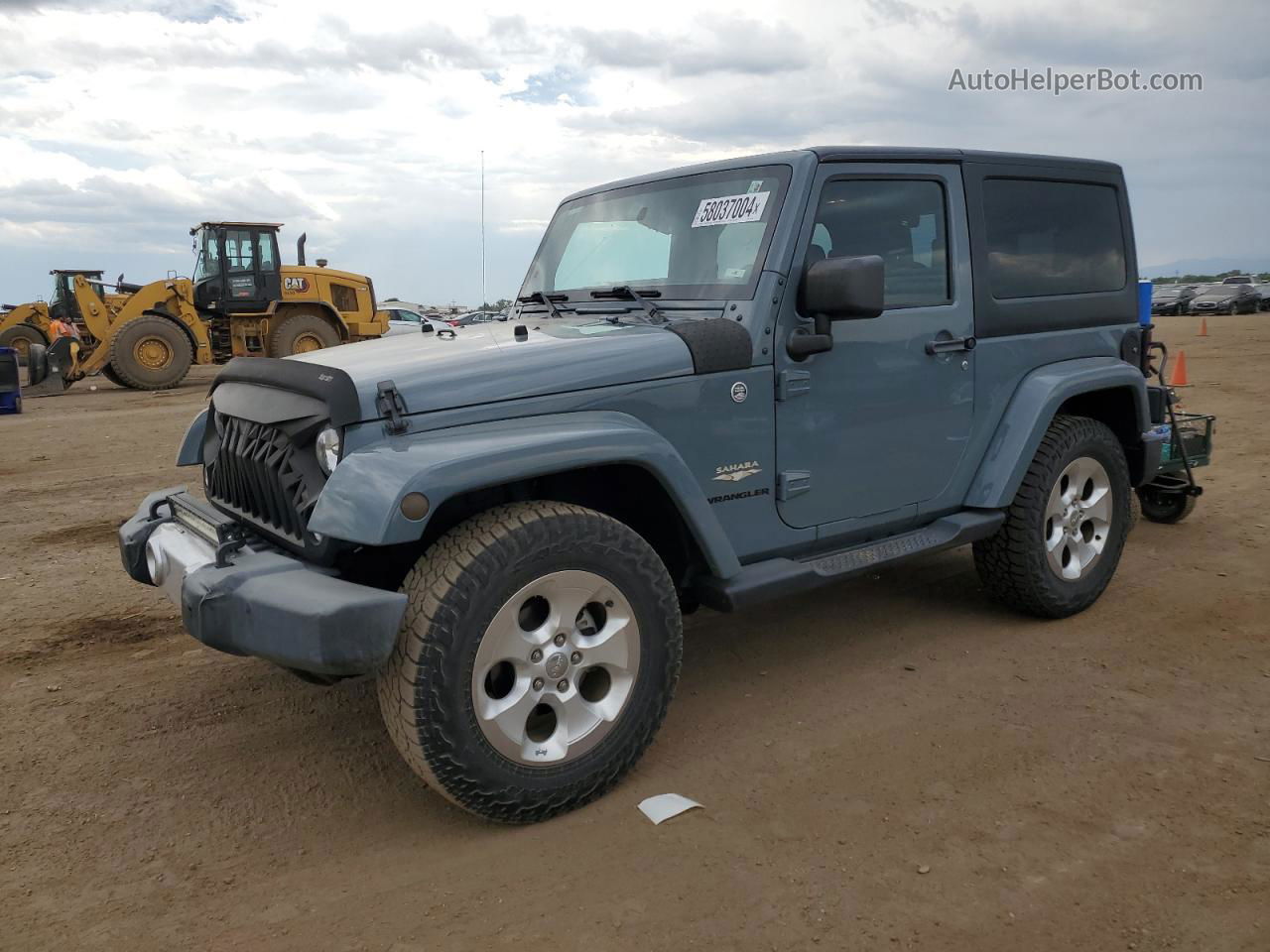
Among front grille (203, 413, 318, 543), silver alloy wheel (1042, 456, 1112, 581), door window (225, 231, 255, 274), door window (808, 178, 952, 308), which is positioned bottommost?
silver alloy wheel (1042, 456, 1112, 581)

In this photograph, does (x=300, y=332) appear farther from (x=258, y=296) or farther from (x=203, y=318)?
(x=203, y=318)

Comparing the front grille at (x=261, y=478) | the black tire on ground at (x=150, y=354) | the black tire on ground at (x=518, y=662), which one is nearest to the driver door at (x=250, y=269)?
the black tire on ground at (x=150, y=354)

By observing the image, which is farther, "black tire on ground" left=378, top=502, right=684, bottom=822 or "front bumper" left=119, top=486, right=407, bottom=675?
"black tire on ground" left=378, top=502, right=684, bottom=822

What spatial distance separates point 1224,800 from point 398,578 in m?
2.64

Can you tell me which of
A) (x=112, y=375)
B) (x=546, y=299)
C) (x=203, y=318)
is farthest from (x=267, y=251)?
(x=546, y=299)

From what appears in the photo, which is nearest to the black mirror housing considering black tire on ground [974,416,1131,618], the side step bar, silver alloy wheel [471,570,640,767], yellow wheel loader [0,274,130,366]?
the side step bar

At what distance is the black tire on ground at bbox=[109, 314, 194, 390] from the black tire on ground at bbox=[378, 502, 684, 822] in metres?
16.9

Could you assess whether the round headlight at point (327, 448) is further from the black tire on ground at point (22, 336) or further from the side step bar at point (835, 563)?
the black tire on ground at point (22, 336)

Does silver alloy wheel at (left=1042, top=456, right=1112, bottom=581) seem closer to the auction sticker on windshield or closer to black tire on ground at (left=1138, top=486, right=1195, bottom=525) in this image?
black tire on ground at (left=1138, top=486, right=1195, bottom=525)

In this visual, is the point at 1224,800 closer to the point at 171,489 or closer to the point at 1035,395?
the point at 1035,395

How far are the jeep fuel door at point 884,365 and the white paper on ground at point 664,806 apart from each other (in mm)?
1094

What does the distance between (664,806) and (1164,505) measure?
Result: 15.3 feet

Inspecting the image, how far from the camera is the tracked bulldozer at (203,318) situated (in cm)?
1758

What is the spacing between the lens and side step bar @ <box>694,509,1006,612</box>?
11.1 ft
